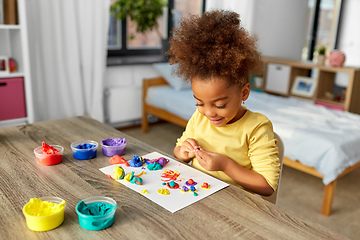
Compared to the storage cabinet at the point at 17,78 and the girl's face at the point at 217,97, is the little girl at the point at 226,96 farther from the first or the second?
the storage cabinet at the point at 17,78

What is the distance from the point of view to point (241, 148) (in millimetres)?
1072

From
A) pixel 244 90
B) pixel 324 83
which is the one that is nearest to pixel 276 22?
pixel 324 83

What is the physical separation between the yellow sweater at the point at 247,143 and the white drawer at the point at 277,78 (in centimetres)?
274

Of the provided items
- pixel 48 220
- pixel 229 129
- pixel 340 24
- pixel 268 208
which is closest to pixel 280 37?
pixel 340 24

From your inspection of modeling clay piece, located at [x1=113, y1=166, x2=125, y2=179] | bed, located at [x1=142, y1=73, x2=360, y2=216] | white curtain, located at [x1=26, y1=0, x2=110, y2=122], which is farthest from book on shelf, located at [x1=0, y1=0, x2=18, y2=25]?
modeling clay piece, located at [x1=113, y1=166, x2=125, y2=179]

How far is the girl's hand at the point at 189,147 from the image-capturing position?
42.0 inches

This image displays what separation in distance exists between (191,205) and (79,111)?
244 cm

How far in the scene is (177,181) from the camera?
3.14 feet

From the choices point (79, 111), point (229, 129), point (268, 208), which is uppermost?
point (229, 129)

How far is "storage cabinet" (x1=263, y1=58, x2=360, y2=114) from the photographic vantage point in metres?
3.08

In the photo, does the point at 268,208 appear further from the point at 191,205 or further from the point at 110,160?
the point at 110,160

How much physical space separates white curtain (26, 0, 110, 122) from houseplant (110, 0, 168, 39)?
15.4 inches

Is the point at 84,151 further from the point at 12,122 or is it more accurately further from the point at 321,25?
the point at 321,25

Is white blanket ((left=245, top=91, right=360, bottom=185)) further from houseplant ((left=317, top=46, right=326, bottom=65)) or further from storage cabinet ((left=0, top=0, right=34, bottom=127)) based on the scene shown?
storage cabinet ((left=0, top=0, right=34, bottom=127))
